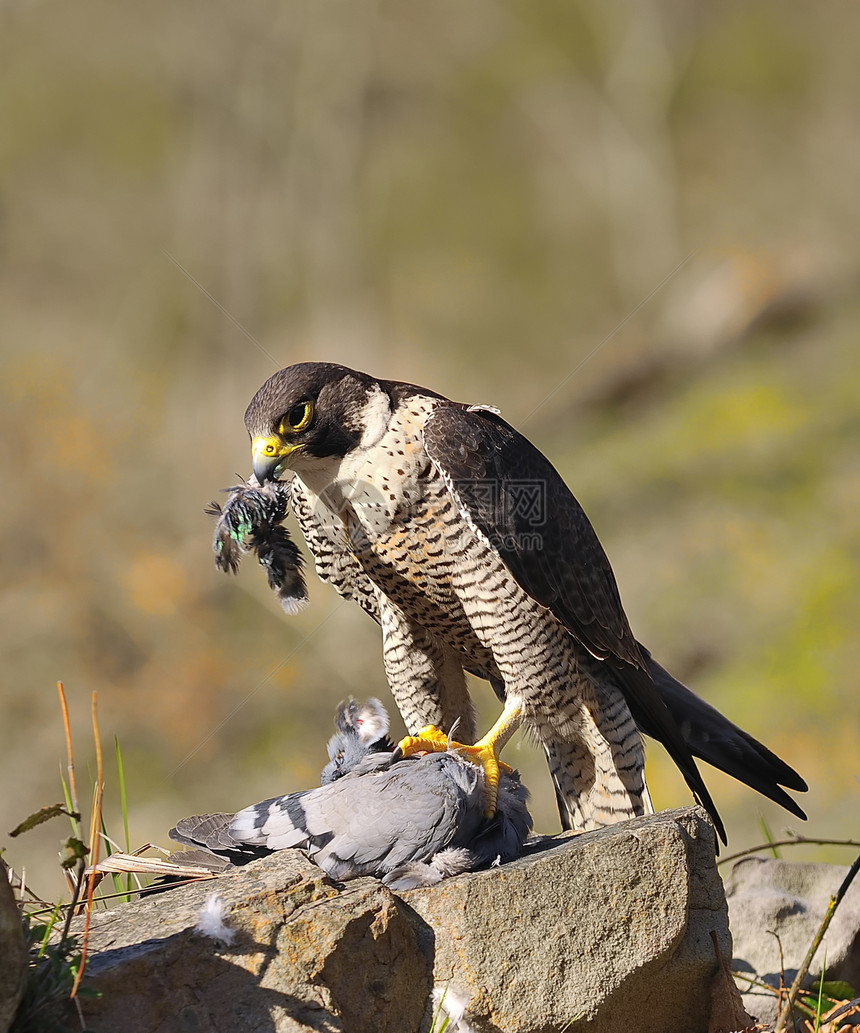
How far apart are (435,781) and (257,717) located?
7.80 meters

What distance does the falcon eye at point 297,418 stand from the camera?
2.65m

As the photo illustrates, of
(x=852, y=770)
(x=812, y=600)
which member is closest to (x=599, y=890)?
(x=852, y=770)

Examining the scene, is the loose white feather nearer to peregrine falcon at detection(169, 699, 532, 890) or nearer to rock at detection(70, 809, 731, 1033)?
rock at detection(70, 809, 731, 1033)

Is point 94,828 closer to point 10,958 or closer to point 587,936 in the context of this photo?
point 10,958

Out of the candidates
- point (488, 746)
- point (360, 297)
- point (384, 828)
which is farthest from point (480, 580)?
point (360, 297)

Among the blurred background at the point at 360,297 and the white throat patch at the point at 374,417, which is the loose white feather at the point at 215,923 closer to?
the white throat patch at the point at 374,417

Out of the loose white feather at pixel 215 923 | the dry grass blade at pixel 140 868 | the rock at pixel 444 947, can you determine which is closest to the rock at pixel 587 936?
the rock at pixel 444 947

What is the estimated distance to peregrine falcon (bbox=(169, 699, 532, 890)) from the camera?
2.16 meters

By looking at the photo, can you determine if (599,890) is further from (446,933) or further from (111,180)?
(111,180)

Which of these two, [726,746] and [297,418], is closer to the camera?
[297,418]

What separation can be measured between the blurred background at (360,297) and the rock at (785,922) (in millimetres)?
4805

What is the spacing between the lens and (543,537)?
9.55ft

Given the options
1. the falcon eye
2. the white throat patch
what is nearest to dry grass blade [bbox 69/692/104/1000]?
the falcon eye

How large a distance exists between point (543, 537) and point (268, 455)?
810 millimetres
